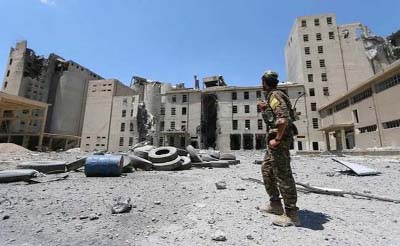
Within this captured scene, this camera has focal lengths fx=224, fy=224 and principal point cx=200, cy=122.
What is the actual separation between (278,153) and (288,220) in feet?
3.19

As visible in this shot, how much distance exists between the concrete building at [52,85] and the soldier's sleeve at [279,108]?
59.9 metres

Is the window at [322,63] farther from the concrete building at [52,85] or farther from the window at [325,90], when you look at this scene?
the concrete building at [52,85]

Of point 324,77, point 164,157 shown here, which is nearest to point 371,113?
point 324,77

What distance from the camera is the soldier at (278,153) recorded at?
327 cm

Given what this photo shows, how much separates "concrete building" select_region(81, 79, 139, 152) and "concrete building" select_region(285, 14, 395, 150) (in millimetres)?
35834

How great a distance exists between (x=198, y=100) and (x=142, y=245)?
43211 millimetres

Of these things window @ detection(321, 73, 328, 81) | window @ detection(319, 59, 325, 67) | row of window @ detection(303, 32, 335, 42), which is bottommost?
window @ detection(321, 73, 328, 81)

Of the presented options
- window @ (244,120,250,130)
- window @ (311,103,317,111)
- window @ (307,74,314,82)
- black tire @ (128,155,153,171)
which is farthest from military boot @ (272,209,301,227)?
window @ (307,74,314,82)

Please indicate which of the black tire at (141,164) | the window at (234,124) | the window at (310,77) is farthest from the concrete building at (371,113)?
the black tire at (141,164)

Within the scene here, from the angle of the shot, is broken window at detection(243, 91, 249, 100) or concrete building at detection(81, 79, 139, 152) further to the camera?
concrete building at detection(81, 79, 139, 152)

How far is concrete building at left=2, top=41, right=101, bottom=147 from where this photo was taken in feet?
184

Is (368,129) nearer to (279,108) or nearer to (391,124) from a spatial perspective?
(391,124)

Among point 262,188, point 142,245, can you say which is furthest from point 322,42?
point 142,245

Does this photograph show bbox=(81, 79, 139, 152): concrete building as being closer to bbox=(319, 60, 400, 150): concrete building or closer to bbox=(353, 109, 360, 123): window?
bbox=(319, 60, 400, 150): concrete building
